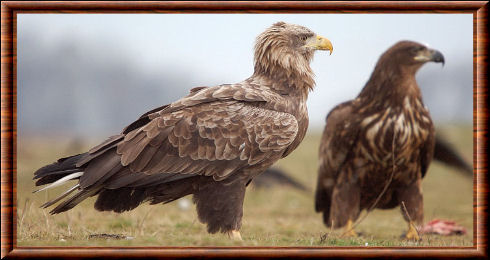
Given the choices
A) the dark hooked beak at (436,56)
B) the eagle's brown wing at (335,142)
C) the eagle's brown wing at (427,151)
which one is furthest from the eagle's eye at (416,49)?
the eagle's brown wing at (335,142)

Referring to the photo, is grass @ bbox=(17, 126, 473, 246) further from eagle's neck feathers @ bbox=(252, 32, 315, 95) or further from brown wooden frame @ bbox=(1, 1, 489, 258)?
eagle's neck feathers @ bbox=(252, 32, 315, 95)

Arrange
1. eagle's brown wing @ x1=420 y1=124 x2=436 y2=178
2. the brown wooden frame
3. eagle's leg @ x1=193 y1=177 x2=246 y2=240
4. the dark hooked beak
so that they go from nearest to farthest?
the brown wooden frame, eagle's leg @ x1=193 y1=177 x2=246 y2=240, the dark hooked beak, eagle's brown wing @ x1=420 y1=124 x2=436 y2=178

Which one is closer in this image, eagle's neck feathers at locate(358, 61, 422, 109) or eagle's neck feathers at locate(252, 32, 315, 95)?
eagle's neck feathers at locate(252, 32, 315, 95)

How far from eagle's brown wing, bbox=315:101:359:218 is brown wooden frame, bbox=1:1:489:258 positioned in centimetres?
221

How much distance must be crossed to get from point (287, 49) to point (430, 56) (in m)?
2.31

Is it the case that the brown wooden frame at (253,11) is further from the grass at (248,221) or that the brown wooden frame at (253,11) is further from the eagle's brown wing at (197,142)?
the eagle's brown wing at (197,142)

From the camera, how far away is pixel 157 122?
6465 millimetres

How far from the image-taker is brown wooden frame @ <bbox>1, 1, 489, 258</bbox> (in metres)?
5.96

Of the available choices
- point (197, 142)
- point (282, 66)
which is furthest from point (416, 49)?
point (197, 142)

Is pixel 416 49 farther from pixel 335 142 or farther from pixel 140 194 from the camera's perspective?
pixel 140 194

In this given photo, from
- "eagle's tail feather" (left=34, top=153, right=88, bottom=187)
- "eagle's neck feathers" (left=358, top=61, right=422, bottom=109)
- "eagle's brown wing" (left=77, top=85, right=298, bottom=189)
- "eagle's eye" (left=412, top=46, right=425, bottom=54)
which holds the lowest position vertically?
"eagle's tail feather" (left=34, top=153, right=88, bottom=187)

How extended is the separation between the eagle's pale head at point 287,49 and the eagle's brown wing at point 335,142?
172cm

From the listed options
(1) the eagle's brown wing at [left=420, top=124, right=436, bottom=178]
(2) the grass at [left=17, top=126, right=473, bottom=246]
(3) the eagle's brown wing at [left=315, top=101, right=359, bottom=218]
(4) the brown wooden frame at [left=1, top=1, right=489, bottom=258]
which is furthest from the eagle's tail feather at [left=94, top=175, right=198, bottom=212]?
(1) the eagle's brown wing at [left=420, top=124, right=436, bottom=178]

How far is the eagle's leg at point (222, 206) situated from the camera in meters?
6.36
